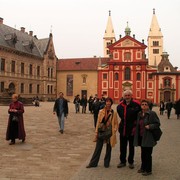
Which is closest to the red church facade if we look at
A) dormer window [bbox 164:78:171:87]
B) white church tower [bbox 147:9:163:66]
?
dormer window [bbox 164:78:171:87]

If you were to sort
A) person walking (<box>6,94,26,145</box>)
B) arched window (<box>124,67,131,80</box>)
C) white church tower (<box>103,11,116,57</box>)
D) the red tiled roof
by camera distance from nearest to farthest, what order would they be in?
person walking (<box>6,94,26,145</box>)
arched window (<box>124,67,131,80</box>)
the red tiled roof
white church tower (<box>103,11,116,57</box>)

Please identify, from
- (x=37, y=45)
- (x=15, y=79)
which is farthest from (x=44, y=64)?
(x=15, y=79)

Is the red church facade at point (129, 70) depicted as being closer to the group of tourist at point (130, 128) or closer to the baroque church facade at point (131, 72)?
the baroque church facade at point (131, 72)

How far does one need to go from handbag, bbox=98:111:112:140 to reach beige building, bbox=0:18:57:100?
38269 mm

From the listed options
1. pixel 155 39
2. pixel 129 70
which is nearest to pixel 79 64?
pixel 129 70

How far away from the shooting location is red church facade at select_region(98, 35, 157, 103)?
61.2 meters

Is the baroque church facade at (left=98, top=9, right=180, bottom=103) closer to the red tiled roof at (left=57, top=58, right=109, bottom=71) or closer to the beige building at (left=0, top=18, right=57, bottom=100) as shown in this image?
the red tiled roof at (left=57, top=58, right=109, bottom=71)

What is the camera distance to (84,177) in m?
6.09

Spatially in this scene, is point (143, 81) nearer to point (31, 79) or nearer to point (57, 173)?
point (31, 79)

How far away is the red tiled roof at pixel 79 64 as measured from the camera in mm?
65312

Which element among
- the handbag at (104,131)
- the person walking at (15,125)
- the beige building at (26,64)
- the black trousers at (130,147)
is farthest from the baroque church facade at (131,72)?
the handbag at (104,131)

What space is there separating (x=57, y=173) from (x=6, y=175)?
1069 millimetres

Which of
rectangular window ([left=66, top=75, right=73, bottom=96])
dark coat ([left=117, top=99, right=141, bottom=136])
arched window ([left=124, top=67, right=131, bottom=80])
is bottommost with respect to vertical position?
dark coat ([left=117, top=99, right=141, bottom=136])

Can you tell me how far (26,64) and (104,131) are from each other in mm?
49879
